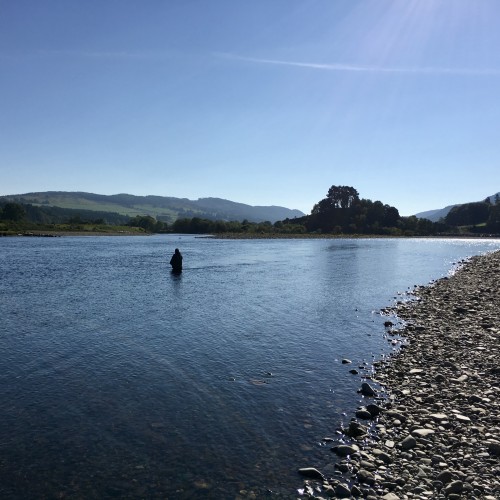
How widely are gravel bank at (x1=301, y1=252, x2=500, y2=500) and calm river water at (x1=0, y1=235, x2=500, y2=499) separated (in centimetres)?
102

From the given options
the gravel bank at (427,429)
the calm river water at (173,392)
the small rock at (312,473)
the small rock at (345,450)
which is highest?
the gravel bank at (427,429)

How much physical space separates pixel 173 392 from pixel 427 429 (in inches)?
399

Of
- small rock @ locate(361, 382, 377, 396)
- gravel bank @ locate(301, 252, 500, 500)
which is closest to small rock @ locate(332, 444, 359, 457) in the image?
gravel bank @ locate(301, 252, 500, 500)

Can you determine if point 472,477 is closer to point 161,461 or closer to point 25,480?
point 161,461

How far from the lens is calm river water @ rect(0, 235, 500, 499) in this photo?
11461mm

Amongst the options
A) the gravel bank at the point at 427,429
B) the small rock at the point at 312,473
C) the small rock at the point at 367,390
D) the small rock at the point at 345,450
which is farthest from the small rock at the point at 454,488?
the small rock at the point at 367,390

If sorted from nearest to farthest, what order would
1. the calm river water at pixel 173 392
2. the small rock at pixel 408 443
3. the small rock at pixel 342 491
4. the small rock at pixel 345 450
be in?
the small rock at pixel 342 491, the calm river water at pixel 173 392, the small rock at pixel 408 443, the small rock at pixel 345 450

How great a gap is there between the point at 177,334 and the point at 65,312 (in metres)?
12.3

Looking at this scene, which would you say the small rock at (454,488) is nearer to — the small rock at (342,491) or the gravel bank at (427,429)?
the gravel bank at (427,429)

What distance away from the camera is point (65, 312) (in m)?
33.2

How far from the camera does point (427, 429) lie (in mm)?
12969

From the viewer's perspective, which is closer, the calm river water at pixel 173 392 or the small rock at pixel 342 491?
the small rock at pixel 342 491

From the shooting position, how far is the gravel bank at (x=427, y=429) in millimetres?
10336

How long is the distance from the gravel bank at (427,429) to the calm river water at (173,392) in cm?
102
